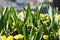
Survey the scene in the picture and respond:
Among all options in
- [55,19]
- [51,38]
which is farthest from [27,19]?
[51,38]

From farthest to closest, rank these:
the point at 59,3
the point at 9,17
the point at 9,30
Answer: the point at 59,3, the point at 9,17, the point at 9,30

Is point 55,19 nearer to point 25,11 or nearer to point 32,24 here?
point 32,24

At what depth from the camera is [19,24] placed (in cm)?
123

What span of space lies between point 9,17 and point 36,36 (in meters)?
0.40

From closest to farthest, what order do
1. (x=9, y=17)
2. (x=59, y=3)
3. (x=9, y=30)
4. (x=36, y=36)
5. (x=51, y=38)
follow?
(x=36, y=36), (x=51, y=38), (x=9, y=30), (x=9, y=17), (x=59, y=3)

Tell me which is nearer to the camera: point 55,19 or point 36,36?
point 36,36

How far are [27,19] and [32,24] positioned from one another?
0.06 meters

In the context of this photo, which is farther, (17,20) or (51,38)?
(17,20)

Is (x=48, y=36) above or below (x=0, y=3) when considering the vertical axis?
below

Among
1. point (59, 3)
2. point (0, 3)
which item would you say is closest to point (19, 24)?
point (0, 3)

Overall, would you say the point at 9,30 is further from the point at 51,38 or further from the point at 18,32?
the point at 51,38

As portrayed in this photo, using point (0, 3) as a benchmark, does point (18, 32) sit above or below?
below

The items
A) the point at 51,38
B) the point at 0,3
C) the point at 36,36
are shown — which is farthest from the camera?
the point at 0,3

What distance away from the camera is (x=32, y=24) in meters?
1.25
